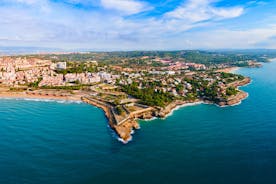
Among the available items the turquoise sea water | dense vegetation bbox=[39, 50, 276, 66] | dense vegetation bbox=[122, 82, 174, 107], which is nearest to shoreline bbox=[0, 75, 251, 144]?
the turquoise sea water

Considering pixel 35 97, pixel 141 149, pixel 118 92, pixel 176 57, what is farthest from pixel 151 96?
pixel 176 57

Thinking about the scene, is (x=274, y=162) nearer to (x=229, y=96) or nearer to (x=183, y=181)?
(x=183, y=181)

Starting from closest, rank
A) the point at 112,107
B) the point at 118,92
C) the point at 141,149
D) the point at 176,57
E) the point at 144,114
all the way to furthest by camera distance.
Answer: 1. the point at 141,149
2. the point at 144,114
3. the point at 112,107
4. the point at 118,92
5. the point at 176,57

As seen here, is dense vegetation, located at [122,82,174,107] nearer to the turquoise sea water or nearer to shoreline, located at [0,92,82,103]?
the turquoise sea water

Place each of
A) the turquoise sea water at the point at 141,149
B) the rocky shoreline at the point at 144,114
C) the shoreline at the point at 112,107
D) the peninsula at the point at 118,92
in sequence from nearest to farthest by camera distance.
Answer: the turquoise sea water at the point at 141,149, the rocky shoreline at the point at 144,114, the shoreline at the point at 112,107, the peninsula at the point at 118,92

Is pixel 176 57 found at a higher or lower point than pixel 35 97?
higher

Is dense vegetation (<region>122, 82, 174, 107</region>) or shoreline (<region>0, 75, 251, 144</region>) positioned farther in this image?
dense vegetation (<region>122, 82, 174, 107</region>)

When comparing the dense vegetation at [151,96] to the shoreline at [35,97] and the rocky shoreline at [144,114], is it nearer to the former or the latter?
the rocky shoreline at [144,114]

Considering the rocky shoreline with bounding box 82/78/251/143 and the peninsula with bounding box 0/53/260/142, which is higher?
the peninsula with bounding box 0/53/260/142

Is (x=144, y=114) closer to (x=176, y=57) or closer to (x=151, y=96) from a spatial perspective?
(x=151, y=96)

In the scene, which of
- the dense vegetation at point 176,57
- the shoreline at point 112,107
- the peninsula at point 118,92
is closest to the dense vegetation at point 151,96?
the peninsula at point 118,92
